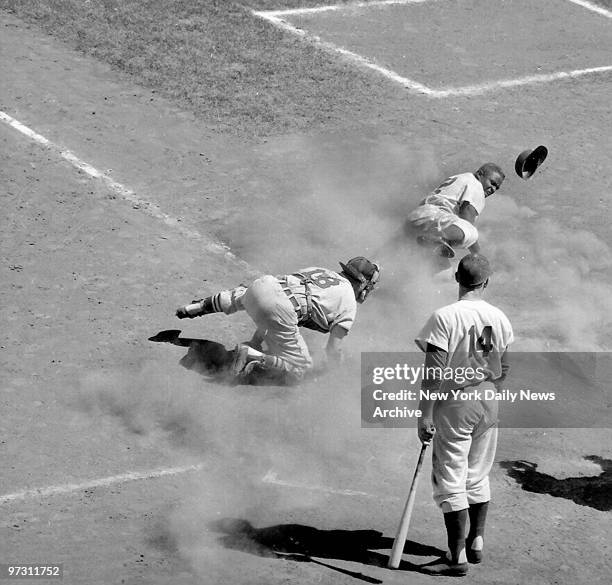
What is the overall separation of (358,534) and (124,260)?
447 cm

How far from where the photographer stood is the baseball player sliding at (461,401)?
772 cm

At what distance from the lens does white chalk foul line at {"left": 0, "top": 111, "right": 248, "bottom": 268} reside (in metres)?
12.1

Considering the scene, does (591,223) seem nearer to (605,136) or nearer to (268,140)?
(605,136)

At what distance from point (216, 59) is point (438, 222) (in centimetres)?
559

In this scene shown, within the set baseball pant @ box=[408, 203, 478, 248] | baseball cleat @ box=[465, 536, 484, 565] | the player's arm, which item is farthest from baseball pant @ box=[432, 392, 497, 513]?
baseball pant @ box=[408, 203, 478, 248]

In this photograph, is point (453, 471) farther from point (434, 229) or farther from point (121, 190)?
point (121, 190)

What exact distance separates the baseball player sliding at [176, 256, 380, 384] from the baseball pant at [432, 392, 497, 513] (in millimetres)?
2210

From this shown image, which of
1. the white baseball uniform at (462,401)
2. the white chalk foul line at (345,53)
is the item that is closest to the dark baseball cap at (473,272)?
the white baseball uniform at (462,401)

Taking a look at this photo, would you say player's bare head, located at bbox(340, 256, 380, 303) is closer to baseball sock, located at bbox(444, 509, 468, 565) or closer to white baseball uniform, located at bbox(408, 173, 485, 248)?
white baseball uniform, located at bbox(408, 173, 485, 248)

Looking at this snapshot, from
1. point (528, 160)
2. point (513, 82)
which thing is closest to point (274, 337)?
point (528, 160)

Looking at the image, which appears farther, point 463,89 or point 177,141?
point 463,89

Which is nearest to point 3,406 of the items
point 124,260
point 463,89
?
point 124,260

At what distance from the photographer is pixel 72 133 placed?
45.6ft

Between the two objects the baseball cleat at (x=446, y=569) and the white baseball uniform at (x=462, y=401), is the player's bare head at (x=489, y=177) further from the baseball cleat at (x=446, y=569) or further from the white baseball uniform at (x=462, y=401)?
the baseball cleat at (x=446, y=569)
